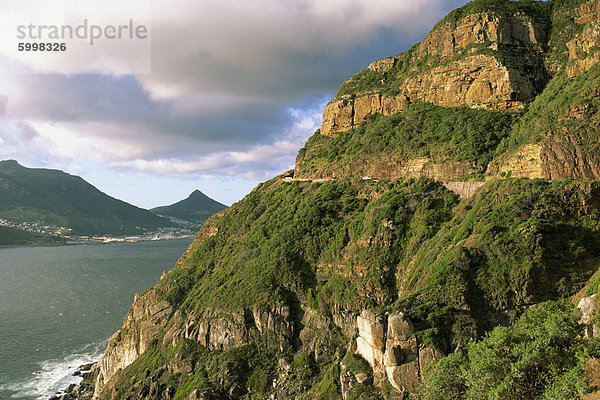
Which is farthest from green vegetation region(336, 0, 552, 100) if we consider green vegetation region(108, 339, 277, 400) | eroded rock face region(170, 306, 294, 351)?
green vegetation region(108, 339, 277, 400)

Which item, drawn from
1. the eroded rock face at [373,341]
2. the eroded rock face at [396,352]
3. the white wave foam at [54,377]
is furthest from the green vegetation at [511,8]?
the white wave foam at [54,377]

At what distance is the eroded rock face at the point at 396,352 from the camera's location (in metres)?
28.0

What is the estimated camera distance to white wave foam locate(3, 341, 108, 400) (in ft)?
190

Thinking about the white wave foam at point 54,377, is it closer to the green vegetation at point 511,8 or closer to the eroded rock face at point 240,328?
the eroded rock face at point 240,328

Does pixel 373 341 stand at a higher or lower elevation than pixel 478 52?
lower

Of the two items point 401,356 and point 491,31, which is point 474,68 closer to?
point 491,31

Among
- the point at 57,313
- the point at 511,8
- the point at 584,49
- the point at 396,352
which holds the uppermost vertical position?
the point at 511,8

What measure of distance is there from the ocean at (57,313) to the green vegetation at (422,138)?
52753mm

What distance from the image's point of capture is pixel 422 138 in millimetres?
52562

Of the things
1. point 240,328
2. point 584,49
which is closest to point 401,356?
point 240,328

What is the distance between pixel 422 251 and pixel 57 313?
86763 millimetres

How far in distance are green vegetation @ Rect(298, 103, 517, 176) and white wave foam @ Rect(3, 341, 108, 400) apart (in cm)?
5018

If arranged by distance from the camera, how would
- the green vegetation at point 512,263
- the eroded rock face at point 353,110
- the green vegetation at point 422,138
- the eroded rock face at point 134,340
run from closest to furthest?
1. the green vegetation at point 512,263
2. the green vegetation at point 422,138
3. the eroded rock face at point 134,340
4. the eroded rock face at point 353,110

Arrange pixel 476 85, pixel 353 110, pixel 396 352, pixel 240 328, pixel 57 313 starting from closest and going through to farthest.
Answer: pixel 396 352
pixel 240 328
pixel 476 85
pixel 353 110
pixel 57 313
